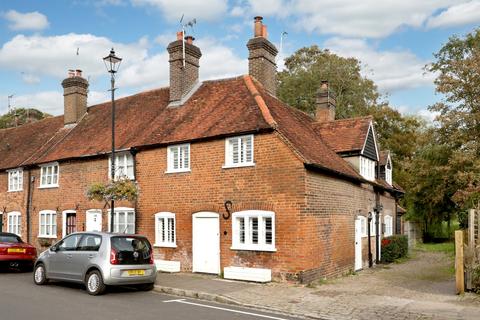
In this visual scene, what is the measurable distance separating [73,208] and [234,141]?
9.12m

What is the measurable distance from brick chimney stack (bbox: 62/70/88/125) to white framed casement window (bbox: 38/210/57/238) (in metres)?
5.36

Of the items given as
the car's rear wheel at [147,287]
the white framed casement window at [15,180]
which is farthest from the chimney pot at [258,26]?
the white framed casement window at [15,180]

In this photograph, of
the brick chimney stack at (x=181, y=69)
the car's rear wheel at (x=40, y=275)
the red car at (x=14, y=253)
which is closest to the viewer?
the car's rear wheel at (x=40, y=275)

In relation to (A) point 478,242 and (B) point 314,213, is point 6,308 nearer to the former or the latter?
(B) point 314,213

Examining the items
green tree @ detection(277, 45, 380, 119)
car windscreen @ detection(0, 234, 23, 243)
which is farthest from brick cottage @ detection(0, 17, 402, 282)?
green tree @ detection(277, 45, 380, 119)

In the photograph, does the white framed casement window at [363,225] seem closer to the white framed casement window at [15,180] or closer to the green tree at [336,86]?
the white framed casement window at [15,180]

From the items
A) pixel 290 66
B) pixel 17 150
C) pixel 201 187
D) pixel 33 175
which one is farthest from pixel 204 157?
pixel 290 66

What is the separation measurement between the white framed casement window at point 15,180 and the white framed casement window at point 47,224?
2495mm

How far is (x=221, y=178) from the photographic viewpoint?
54.9ft

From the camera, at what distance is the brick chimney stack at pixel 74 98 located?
25.9m

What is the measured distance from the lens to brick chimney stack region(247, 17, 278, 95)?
20547 mm

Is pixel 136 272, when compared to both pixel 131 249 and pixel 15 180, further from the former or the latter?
pixel 15 180

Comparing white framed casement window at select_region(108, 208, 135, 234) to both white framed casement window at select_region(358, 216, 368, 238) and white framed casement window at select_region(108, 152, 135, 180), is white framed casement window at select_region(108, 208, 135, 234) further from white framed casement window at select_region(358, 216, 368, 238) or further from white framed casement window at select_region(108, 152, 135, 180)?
white framed casement window at select_region(358, 216, 368, 238)

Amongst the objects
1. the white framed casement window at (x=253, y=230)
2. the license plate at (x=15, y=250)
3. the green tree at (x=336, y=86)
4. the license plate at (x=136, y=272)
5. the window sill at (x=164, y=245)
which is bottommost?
the license plate at (x=136, y=272)
